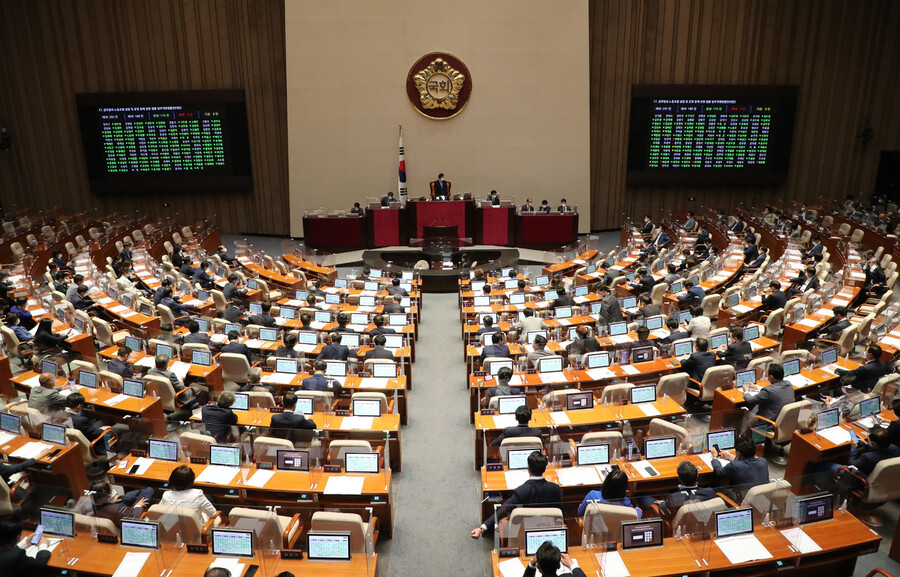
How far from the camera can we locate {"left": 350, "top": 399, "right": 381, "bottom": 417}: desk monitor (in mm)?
7586

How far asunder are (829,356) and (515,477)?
5.26 metres

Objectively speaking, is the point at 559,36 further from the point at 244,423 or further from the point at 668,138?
the point at 244,423

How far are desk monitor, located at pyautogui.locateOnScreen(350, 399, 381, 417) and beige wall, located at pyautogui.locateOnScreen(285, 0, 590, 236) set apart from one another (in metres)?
14.8

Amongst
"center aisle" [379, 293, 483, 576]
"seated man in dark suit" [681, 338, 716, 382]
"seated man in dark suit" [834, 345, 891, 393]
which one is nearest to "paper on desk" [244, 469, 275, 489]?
"center aisle" [379, 293, 483, 576]

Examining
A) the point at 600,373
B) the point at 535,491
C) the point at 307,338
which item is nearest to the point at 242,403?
the point at 307,338

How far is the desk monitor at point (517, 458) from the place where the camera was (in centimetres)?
633

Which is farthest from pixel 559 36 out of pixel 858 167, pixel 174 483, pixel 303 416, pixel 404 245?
pixel 174 483

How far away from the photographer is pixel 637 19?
2083 centimetres

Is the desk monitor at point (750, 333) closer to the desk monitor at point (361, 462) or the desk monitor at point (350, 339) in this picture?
the desk monitor at point (350, 339)

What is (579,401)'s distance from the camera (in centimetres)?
761

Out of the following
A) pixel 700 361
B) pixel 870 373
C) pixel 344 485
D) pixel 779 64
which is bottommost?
pixel 344 485

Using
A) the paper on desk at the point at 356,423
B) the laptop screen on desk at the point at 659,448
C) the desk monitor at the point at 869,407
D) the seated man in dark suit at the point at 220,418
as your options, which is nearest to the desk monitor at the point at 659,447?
the laptop screen on desk at the point at 659,448

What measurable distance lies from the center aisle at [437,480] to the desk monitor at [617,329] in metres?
2.59

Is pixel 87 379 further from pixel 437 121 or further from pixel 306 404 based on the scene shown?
pixel 437 121
